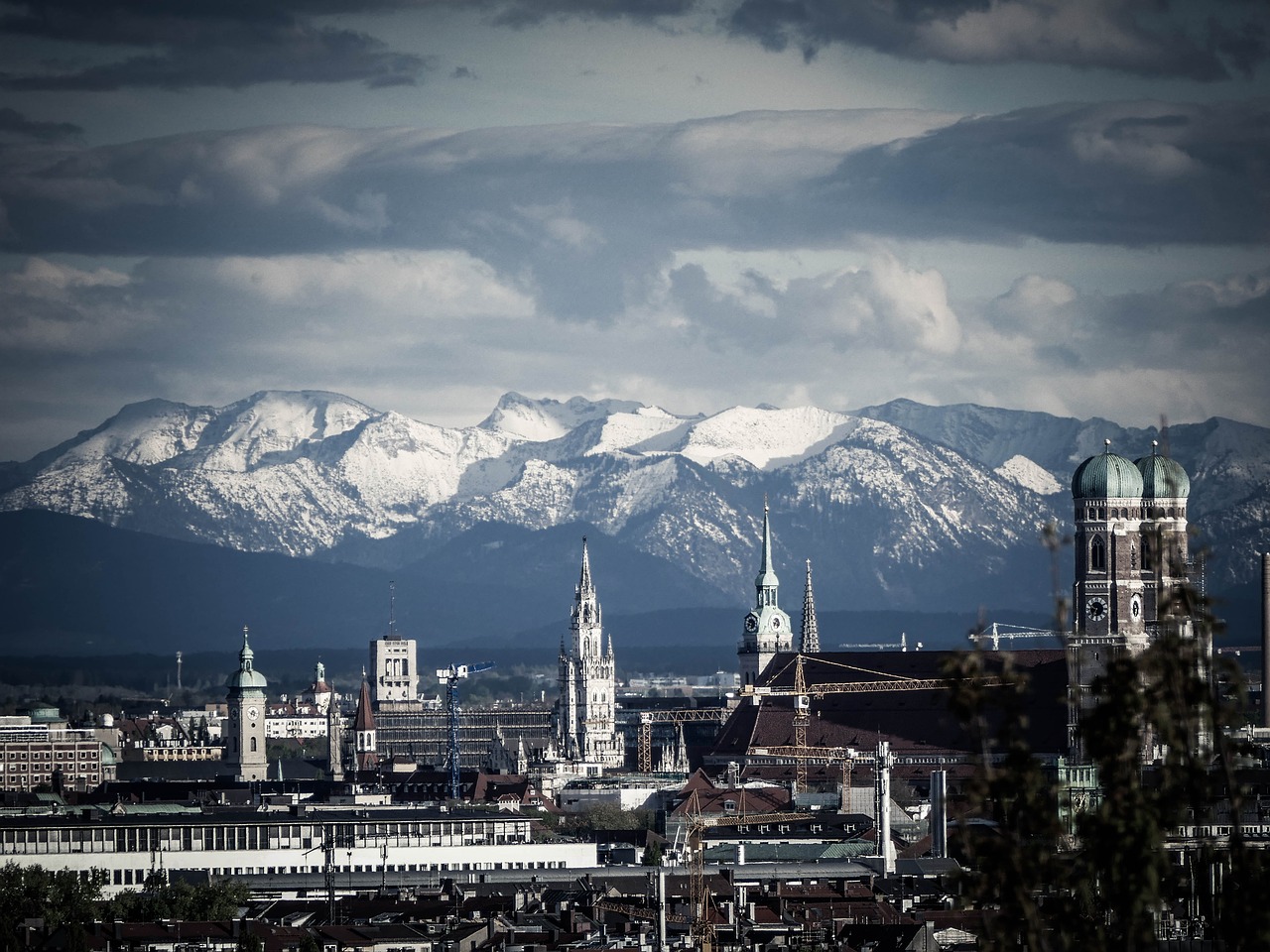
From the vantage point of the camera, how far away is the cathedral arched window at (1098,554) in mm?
183625

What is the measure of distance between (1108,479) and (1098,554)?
428 centimetres

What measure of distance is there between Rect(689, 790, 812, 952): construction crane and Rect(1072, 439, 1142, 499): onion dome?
27.8m

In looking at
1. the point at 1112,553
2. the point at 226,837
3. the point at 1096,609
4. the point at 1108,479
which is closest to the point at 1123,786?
the point at 226,837

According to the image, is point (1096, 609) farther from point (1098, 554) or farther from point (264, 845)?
point (264, 845)

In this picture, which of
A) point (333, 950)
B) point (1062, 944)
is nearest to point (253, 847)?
point (333, 950)

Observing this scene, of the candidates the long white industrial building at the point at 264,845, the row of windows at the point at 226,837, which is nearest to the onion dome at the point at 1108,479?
the long white industrial building at the point at 264,845

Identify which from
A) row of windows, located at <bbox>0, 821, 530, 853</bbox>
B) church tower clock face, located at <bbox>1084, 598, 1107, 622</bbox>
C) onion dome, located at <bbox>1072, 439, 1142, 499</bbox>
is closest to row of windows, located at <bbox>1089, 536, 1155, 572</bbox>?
church tower clock face, located at <bbox>1084, 598, 1107, 622</bbox>

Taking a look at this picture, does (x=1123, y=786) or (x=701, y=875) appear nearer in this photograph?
(x=1123, y=786)

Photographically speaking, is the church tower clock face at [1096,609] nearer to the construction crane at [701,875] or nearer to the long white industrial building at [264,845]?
the construction crane at [701,875]

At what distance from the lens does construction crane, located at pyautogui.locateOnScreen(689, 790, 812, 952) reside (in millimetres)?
95625

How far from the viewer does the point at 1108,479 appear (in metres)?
185

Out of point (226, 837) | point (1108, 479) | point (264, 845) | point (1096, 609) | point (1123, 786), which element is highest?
point (1108, 479)

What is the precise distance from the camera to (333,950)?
310 feet

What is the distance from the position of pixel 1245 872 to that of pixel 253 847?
111 meters
